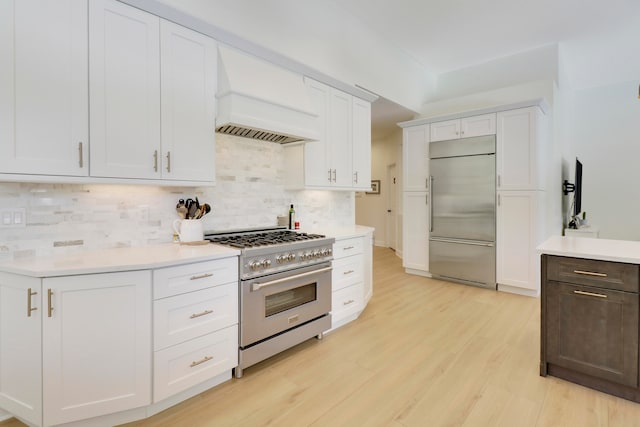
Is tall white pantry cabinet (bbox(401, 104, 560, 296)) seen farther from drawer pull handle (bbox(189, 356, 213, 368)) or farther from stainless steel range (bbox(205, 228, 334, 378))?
drawer pull handle (bbox(189, 356, 213, 368))

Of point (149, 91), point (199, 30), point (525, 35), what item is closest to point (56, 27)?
point (149, 91)

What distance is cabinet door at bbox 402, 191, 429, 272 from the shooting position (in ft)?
16.3

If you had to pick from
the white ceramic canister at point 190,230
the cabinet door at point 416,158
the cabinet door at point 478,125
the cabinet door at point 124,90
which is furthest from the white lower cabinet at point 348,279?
the cabinet door at point 478,125

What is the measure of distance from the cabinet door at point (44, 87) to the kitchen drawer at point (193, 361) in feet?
3.99

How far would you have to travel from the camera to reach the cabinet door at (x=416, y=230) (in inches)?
195

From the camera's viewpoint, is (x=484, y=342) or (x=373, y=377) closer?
(x=373, y=377)

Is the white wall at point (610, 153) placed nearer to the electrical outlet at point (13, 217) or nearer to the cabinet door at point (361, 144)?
the cabinet door at point (361, 144)

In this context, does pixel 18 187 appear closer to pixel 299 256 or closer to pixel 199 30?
pixel 199 30

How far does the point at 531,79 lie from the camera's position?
4.75m

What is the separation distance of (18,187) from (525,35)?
5.79m

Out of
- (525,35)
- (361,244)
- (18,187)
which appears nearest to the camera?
(18,187)

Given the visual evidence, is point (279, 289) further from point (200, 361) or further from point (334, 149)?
point (334, 149)

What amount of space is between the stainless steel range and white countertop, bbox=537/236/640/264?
1.68 meters

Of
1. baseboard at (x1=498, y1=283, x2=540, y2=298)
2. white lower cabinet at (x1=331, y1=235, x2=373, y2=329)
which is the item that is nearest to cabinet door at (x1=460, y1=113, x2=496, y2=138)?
baseboard at (x1=498, y1=283, x2=540, y2=298)
